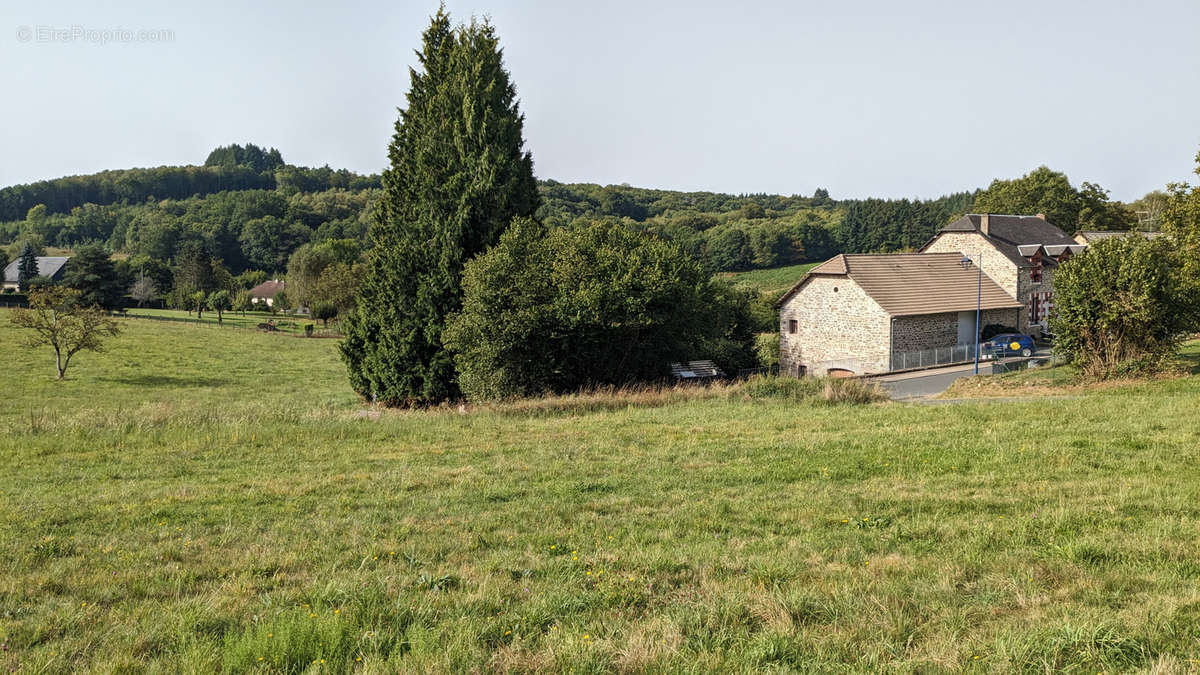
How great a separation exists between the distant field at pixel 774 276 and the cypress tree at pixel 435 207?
71.3 meters

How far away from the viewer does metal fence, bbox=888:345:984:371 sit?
130ft

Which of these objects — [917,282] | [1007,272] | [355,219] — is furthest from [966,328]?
[355,219]

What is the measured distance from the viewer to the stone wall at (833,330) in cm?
4019

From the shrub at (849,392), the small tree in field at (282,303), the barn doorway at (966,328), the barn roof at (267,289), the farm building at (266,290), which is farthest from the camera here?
the barn roof at (267,289)

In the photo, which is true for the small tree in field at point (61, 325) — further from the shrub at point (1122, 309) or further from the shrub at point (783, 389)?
the shrub at point (1122, 309)

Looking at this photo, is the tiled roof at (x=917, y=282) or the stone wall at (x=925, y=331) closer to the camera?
the stone wall at (x=925, y=331)

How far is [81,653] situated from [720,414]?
14.5 meters

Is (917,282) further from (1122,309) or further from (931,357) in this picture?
(1122,309)

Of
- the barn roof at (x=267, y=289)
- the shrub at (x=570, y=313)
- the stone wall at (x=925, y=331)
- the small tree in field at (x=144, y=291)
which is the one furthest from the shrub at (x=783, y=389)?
the barn roof at (x=267, y=289)

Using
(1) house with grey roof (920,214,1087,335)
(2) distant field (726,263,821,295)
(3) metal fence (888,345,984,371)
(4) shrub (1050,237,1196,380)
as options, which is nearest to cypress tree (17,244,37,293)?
(2) distant field (726,263,821,295)

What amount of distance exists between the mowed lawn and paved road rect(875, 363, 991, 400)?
13.8 m

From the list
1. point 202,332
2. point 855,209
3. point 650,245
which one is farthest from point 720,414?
point 855,209

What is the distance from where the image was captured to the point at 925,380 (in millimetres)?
34219

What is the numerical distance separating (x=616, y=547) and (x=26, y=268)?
124555 mm
